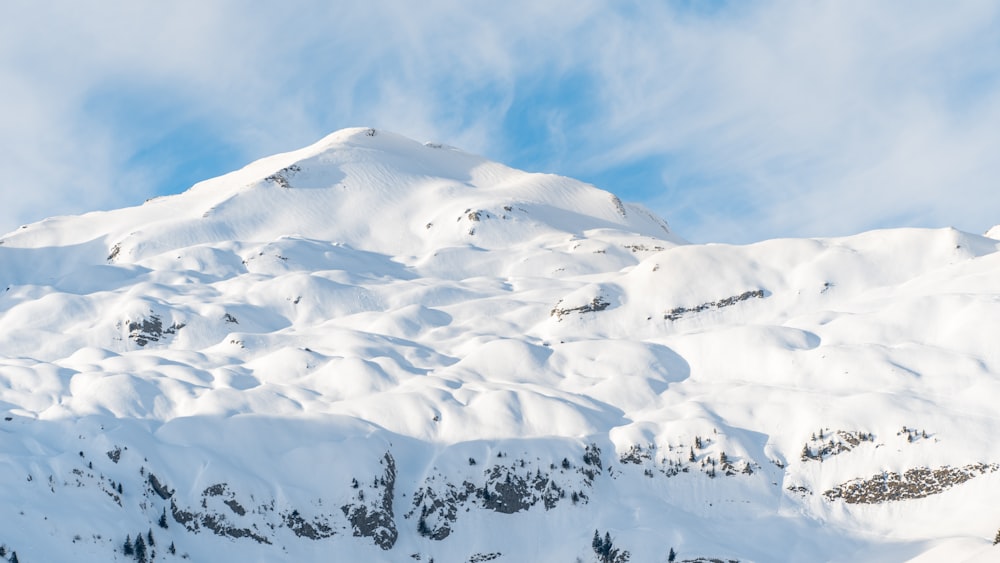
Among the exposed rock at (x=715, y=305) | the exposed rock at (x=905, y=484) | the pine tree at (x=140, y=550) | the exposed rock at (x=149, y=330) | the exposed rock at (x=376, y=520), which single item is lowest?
the pine tree at (x=140, y=550)

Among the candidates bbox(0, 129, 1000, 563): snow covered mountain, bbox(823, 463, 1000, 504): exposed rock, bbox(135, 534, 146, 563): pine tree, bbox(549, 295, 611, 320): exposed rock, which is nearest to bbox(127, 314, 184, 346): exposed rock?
bbox(0, 129, 1000, 563): snow covered mountain

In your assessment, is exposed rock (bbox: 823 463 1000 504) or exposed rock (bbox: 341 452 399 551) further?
exposed rock (bbox: 823 463 1000 504)

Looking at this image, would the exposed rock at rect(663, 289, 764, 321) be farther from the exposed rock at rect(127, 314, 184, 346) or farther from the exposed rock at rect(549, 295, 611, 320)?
the exposed rock at rect(127, 314, 184, 346)

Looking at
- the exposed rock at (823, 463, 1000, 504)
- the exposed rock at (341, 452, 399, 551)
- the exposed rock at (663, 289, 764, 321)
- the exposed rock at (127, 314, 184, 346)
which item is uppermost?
the exposed rock at (663, 289, 764, 321)

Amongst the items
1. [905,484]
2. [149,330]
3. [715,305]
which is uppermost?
[715,305]

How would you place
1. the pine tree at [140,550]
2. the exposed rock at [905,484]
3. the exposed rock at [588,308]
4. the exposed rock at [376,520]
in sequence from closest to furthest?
1. the pine tree at [140,550]
2. the exposed rock at [376,520]
3. the exposed rock at [905,484]
4. the exposed rock at [588,308]

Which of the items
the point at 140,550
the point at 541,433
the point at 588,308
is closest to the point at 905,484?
the point at 541,433

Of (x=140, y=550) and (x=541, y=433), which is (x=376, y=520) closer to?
(x=541, y=433)

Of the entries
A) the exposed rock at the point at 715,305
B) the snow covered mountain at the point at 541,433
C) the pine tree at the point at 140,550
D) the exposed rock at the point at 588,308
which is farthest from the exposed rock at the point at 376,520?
the exposed rock at the point at 715,305

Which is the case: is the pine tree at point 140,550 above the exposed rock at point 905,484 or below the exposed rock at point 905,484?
below

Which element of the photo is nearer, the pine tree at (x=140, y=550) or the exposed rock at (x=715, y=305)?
the pine tree at (x=140, y=550)

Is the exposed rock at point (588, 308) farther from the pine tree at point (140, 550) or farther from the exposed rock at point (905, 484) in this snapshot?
the pine tree at point (140, 550)

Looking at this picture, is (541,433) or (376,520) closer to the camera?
(376,520)

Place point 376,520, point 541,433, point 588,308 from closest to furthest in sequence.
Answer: point 376,520, point 541,433, point 588,308
